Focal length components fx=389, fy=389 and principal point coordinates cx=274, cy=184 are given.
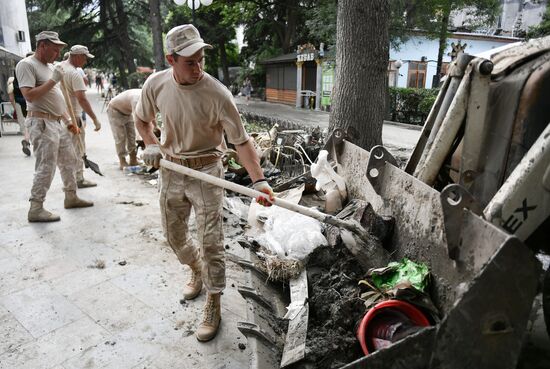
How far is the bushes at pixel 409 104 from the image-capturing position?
16281 mm

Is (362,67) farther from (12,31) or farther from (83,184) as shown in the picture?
(12,31)

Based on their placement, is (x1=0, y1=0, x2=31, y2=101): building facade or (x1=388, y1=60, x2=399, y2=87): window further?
(x1=388, y1=60, x2=399, y2=87): window

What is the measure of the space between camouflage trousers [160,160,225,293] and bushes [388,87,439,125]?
14.9 meters

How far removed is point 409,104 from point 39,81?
49.8ft

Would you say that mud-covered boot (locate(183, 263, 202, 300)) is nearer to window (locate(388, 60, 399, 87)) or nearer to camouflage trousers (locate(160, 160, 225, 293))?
camouflage trousers (locate(160, 160, 225, 293))

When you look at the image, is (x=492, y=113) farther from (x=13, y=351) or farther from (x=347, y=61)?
(x=13, y=351)

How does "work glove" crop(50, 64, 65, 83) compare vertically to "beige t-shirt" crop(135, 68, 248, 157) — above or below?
above

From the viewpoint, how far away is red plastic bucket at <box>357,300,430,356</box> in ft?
6.38

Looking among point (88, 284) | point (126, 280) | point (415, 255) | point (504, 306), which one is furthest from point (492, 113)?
point (88, 284)

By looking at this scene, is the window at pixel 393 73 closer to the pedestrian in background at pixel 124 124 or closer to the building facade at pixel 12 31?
the pedestrian in background at pixel 124 124

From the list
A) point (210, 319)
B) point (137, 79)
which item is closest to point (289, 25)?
point (137, 79)

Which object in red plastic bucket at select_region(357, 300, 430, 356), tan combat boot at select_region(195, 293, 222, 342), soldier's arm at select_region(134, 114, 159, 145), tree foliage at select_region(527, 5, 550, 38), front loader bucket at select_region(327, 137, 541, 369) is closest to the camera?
front loader bucket at select_region(327, 137, 541, 369)

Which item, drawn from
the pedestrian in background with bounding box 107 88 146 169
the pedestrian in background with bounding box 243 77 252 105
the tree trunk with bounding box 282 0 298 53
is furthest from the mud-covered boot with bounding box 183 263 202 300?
the pedestrian in background with bounding box 243 77 252 105

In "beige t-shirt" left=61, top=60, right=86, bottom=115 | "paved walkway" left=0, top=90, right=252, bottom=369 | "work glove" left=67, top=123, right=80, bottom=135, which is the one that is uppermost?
"beige t-shirt" left=61, top=60, right=86, bottom=115
